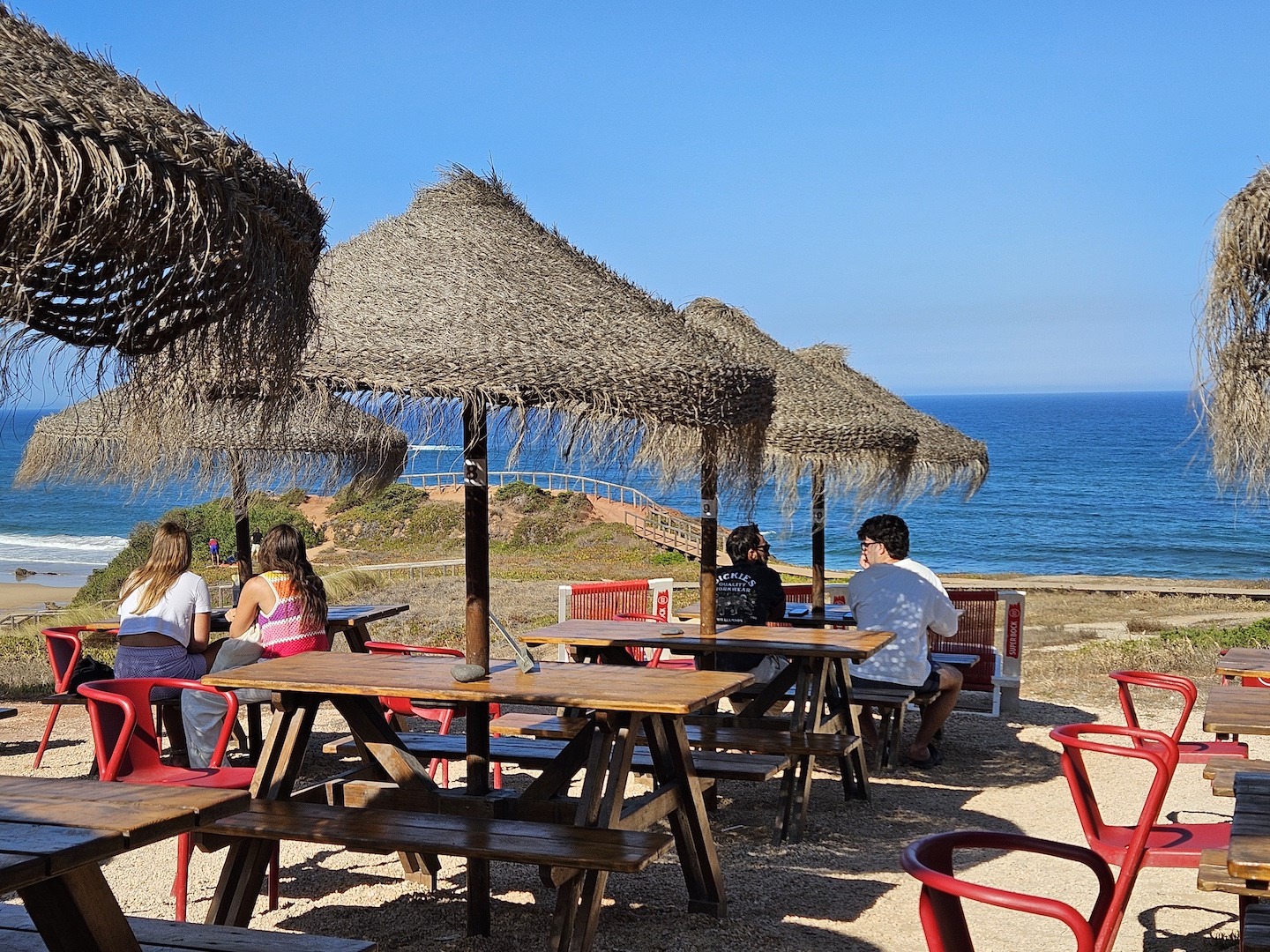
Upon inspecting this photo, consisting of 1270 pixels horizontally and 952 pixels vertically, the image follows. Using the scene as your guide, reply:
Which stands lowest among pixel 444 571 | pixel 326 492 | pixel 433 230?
pixel 444 571

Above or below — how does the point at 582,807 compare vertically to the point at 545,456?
below

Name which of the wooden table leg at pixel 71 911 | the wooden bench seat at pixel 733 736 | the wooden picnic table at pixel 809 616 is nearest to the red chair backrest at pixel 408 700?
the wooden bench seat at pixel 733 736

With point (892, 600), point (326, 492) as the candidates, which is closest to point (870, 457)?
point (892, 600)

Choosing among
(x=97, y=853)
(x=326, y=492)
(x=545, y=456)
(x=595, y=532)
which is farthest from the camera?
(x=595, y=532)

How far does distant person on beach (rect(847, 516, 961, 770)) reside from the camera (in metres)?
6.93

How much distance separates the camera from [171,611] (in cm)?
612

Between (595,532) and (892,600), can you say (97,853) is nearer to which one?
(892,600)

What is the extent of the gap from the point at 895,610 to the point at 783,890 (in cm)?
242

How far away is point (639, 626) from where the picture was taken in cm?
684

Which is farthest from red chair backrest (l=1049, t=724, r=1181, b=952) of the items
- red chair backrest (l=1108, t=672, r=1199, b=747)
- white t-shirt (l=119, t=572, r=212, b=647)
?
white t-shirt (l=119, t=572, r=212, b=647)

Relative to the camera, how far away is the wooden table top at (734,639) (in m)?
6.02

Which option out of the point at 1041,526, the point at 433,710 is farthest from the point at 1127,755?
the point at 1041,526

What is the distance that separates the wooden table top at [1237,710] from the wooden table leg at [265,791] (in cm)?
317

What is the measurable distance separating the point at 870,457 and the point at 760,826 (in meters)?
3.15
